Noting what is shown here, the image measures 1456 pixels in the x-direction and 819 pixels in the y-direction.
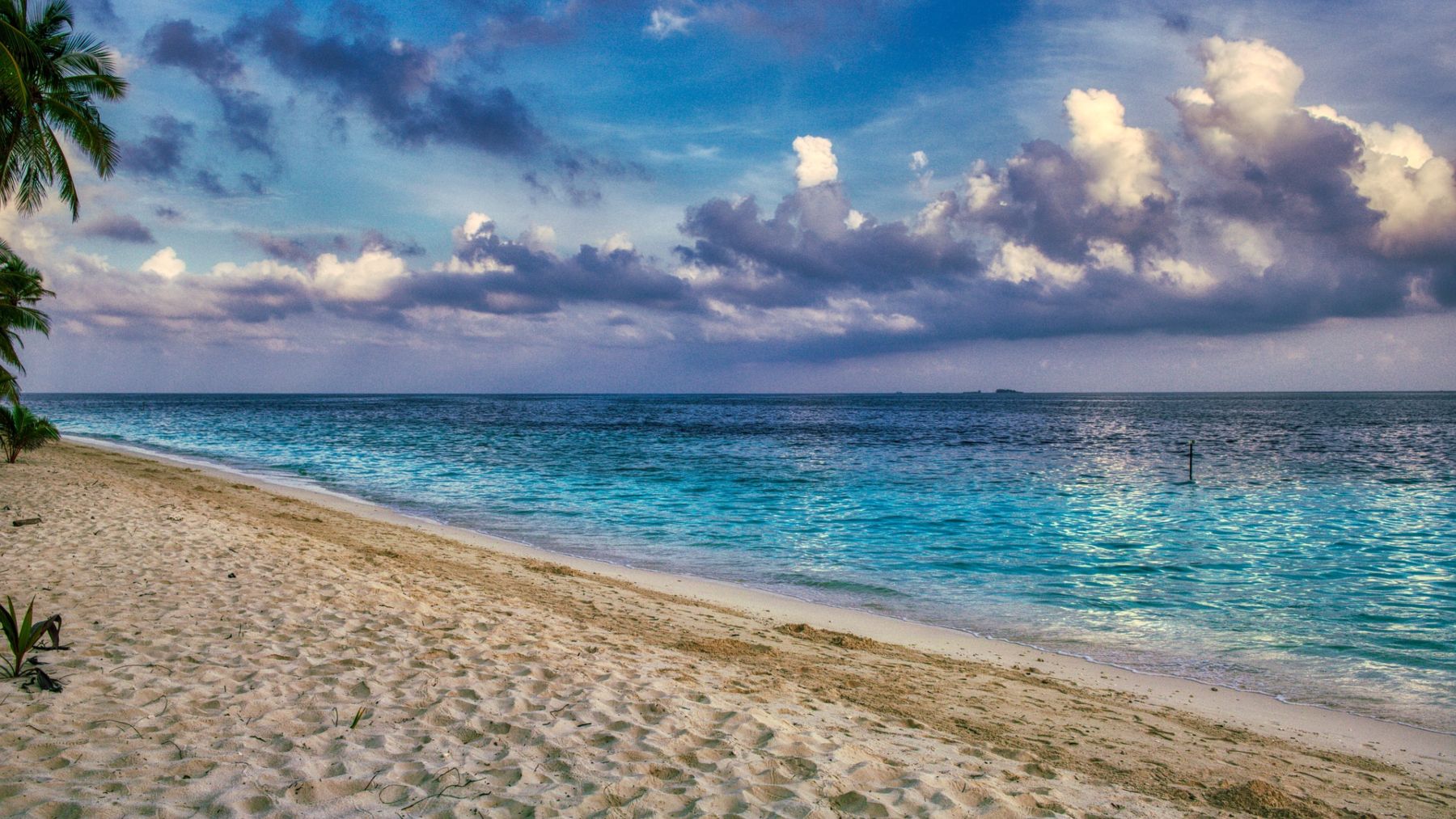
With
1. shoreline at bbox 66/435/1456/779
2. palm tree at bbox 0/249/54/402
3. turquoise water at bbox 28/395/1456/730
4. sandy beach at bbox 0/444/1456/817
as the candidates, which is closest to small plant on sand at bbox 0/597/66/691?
sandy beach at bbox 0/444/1456/817

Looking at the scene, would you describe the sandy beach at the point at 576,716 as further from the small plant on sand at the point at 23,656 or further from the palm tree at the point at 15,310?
the palm tree at the point at 15,310

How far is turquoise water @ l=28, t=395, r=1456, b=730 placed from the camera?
10.5m

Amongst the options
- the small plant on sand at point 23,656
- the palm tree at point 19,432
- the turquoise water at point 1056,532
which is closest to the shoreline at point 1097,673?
the turquoise water at point 1056,532

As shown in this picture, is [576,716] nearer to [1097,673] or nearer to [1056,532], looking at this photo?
[1097,673]

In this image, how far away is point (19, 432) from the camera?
2305 cm

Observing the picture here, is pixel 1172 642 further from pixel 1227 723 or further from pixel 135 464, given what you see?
pixel 135 464

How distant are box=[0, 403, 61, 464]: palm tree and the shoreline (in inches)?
690

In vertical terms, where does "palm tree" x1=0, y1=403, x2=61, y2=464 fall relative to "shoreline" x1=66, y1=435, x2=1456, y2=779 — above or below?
above

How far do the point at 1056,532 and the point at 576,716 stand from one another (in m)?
16.1

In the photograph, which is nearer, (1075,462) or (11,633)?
(11,633)

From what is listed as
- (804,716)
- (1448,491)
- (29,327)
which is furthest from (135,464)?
(1448,491)

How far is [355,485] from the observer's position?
27000 mm

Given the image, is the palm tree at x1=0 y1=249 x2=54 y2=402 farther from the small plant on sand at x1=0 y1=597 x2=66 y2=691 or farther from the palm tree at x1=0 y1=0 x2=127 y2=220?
the small plant on sand at x1=0 y1=597 x2=66 y2=691

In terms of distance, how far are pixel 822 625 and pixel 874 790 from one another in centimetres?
587
